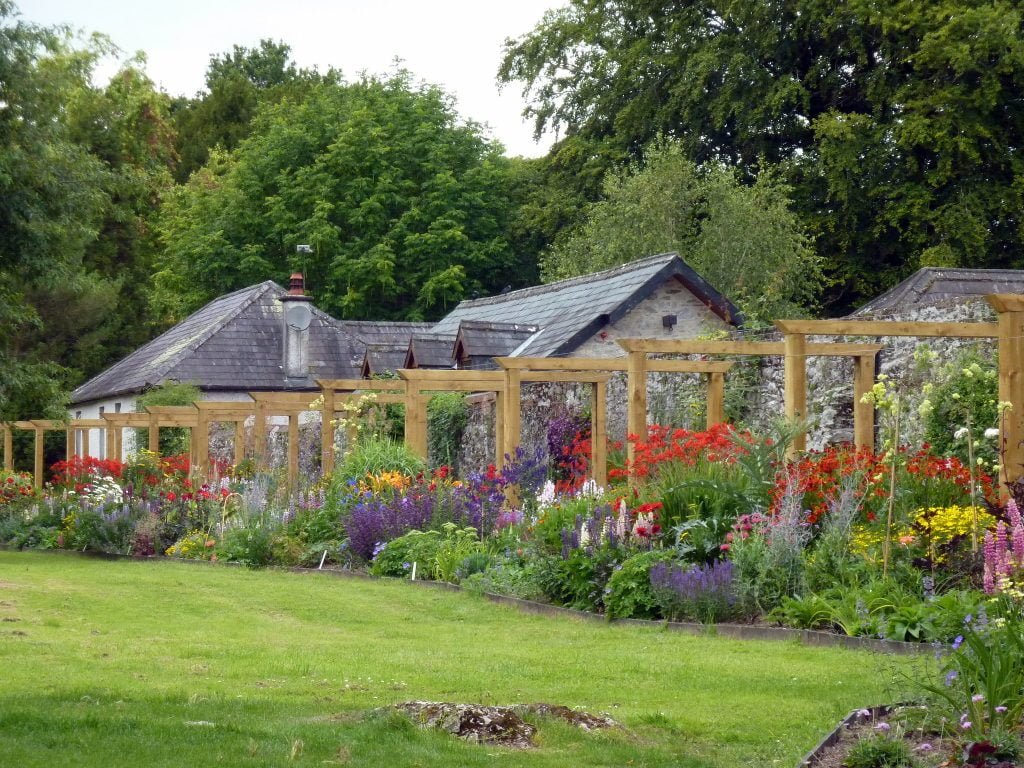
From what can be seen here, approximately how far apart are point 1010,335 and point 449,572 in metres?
5.53

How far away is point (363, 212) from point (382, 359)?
44.7ft

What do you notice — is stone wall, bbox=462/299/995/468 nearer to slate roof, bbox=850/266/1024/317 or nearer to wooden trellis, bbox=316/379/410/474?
wooden trellis, bbox=316/379/410/474

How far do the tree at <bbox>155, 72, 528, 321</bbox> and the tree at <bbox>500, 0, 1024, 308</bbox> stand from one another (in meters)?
5.74

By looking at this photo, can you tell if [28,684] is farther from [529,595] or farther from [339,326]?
[339,326]

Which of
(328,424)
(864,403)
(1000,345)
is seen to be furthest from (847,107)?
(1000,345)

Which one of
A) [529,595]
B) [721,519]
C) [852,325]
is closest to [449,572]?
[529,595]

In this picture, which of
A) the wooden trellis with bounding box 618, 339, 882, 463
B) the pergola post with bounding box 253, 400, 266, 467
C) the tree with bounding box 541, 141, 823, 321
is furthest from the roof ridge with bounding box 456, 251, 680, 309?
the wooden trellis with bounding box 618, 339, 882, 463

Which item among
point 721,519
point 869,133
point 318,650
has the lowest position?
point 318,650

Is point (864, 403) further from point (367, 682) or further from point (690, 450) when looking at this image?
point (367, 682)

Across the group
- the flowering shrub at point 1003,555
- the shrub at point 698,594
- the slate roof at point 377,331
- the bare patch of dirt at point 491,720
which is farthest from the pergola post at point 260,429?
the bare patch of dirt at point 491,720

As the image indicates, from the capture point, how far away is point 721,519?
36.7 ft

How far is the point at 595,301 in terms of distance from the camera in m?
23.4

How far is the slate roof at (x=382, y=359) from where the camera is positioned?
94.3ft

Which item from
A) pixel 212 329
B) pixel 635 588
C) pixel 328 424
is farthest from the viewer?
pixel 212 329
